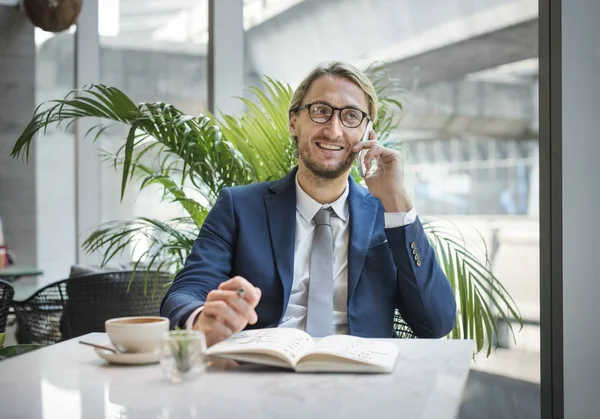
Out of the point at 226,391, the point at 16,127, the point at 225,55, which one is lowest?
the point at 226,391

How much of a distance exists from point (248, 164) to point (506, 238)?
1.14 metres

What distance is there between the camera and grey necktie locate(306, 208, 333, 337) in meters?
2.22

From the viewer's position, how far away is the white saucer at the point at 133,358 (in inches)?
61.2

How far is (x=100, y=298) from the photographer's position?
3994 millimetres

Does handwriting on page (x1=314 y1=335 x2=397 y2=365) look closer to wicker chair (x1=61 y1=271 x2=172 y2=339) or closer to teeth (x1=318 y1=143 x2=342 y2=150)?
teeth (x1=318 y1=143 x2=342 y2=150)

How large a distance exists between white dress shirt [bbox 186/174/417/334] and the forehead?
285 millimetres

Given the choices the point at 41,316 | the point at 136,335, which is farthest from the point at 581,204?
the point at 41,316

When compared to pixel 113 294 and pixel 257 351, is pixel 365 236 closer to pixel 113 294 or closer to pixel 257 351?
pixel 257 351

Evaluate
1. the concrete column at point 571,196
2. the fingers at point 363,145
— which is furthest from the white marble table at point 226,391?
the concrete column at point 571,196

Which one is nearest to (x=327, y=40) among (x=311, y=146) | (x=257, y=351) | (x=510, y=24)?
(x=510, y=24)

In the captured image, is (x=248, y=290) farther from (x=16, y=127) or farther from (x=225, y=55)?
(x=16, y=127)

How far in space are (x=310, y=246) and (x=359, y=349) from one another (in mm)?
813

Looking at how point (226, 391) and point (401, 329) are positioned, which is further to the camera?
point (401, 329)

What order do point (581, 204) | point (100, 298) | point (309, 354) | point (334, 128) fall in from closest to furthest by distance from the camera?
point (309, 354)
point (334, 128)
point (581, 204)
point (100, 298)
